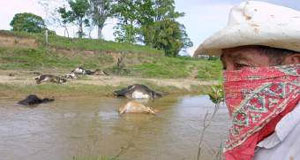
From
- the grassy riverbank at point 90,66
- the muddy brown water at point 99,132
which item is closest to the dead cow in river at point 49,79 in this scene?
the grassy riverbank at point 90,66

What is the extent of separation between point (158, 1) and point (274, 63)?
137ft

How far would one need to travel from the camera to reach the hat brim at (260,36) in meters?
1.48

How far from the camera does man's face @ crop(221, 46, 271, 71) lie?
5.07 ft

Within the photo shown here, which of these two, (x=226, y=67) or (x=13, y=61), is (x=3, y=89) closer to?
(x=13, y=61)

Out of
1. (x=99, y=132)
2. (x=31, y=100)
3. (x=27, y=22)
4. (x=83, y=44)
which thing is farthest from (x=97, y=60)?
(x=27, y=22)

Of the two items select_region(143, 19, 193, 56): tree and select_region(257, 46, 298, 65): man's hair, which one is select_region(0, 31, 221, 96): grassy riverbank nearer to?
select_region(143, 19, 193, 56): tree

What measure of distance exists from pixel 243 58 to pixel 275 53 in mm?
106

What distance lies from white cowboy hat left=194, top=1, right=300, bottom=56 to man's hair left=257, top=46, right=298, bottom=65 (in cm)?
2

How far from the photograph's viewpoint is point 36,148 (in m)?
7.60

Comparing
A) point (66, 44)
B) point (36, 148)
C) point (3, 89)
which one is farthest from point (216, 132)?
point (66, 44)

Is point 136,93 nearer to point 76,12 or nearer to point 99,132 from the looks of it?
point 99,132

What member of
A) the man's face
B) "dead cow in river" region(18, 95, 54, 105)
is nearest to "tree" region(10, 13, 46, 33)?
"dead cow in river" region(18, 95, 54, 105)

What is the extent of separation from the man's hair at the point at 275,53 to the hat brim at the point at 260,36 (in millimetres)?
21

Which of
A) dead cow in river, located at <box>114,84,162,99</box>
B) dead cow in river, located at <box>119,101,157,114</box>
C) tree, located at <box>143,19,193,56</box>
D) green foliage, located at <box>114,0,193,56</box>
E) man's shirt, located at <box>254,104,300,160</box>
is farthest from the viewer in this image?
tree, located at <box>143,19,193,56</box>
